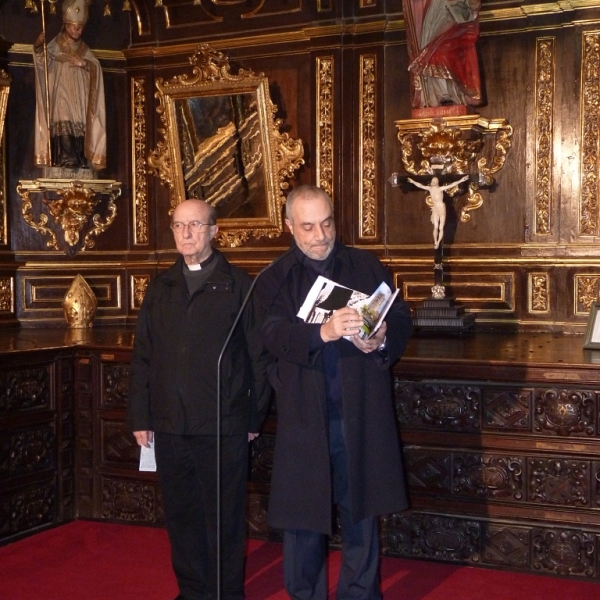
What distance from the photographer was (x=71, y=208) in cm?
687

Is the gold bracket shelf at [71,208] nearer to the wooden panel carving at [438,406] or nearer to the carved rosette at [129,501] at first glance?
the carved rosette at [129,501]

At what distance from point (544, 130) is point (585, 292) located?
3.46 feet

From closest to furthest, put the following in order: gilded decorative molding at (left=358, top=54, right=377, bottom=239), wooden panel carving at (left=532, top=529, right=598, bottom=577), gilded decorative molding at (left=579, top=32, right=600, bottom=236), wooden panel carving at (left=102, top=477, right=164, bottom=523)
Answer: wooden panel carving at (left=532, top=529, right=598, bottom=577) → wooden panel carving at (left=102, top=477, right=164, bottom=523) → gilded decorative molding at (left=579, top=32, right=600, bottom=236) → gilded decorative molding at (left=358, top=54, right=377, bottom=239)

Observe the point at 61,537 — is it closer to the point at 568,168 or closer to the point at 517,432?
the point at 517,432

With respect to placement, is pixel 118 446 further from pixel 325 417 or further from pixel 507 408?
pixel 325 417

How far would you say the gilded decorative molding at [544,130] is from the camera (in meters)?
6.13

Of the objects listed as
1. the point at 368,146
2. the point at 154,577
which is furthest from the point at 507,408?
the point at 368,146

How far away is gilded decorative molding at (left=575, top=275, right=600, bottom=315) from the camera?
603cm

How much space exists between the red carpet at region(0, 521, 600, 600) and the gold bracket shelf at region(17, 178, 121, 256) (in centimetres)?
259

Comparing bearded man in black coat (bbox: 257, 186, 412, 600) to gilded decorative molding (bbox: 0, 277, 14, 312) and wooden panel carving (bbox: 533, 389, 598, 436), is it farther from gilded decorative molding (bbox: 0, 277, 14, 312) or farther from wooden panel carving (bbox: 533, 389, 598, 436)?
gilded decorative molding (bbox: 0, 277, 14, 312)

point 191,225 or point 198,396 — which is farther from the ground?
point 191,225

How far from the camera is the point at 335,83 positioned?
6578mm

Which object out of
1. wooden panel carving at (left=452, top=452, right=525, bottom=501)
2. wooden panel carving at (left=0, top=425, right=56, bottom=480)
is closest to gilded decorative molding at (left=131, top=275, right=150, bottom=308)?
wooden panel carving at (left=0, top=425, right=56, bottom=480)

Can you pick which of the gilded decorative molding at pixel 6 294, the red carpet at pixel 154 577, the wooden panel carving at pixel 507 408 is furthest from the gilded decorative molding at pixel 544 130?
the gilded decorative molding at pixel 6 294
